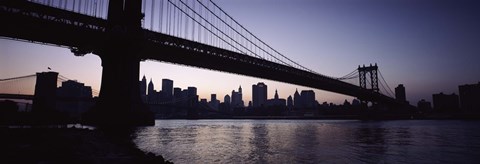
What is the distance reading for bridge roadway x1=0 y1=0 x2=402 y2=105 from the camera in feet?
80.9

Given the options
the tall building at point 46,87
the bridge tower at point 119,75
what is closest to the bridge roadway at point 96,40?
the bridge tower at point 119,75

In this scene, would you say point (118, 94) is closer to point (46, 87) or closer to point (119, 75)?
point (119, 75)

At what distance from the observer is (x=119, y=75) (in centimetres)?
2714

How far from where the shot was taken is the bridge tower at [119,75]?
85.5ft

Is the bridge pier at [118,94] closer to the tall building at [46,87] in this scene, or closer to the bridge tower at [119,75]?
the bridge tower at [119,75]

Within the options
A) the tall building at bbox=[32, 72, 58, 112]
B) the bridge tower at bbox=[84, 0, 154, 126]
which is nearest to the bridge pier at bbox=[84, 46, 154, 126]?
the bridge tower at bbox=[84, 0, 154, 126]

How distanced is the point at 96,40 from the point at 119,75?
4085 mm

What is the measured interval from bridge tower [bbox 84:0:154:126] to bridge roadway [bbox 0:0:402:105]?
1028 millimetres

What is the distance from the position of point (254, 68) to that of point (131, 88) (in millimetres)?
19324

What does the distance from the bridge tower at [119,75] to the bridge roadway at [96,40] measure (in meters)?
1.03

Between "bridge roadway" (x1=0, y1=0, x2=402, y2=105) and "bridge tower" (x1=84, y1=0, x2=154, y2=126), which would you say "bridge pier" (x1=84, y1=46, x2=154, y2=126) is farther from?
"bridge roadway" (x1=0, y1=0, x2=402, y2=105)

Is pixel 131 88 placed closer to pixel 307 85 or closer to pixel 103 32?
pixel 103 32

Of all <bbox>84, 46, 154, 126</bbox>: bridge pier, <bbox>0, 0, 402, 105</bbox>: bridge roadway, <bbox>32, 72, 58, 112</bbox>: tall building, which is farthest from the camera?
<bbox>32, 72, 58, 112</bbox>: tall building

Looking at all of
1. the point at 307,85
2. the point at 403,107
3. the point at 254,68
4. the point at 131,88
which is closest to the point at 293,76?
the point at 307,85
